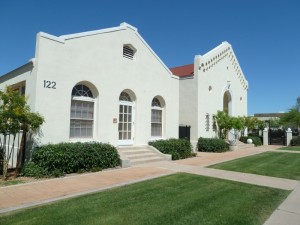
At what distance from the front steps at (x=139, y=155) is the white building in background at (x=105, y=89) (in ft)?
2.00

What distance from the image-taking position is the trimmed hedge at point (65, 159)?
29.9ft

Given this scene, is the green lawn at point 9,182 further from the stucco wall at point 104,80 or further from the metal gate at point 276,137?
the metal gate at point 276,137

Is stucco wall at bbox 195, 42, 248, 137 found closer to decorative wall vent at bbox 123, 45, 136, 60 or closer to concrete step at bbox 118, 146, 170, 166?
concrete step at bbox 118, 146, 170, 166

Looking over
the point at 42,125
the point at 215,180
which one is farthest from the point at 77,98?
the point at 215,180

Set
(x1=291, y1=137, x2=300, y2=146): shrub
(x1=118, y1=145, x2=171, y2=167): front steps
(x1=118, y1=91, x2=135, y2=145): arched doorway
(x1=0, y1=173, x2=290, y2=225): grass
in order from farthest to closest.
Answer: (x1=291, y1=137, x2=300, y2=146): shrub, (x1=118, y1=91, x2=135, y2=145): arched doorway, (x1=118, y1=145, x2=171, y2=167): front steps, (x1=0, y1=173, x2=290, y2=225): grass

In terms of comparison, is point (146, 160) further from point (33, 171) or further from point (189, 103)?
point (189, 103)

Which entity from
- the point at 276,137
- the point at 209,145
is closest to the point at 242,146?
the point at 209,145

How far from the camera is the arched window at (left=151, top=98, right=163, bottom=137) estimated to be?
1578 cm

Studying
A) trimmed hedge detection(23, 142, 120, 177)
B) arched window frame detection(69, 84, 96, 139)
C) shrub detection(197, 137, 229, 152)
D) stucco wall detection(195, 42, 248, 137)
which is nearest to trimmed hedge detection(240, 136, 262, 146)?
stucco wall detection(195, 42, 248, 137)

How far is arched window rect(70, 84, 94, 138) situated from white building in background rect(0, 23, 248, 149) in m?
0.04

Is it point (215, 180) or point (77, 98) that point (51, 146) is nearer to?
point (77, 98)

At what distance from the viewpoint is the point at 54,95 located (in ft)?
34.6

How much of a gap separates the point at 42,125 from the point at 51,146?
1.14 meters

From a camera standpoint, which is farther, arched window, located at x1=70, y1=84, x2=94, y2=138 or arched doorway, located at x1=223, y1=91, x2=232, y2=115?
arched doorway, located at x1=223, y1=91, x2=232, y2=115
